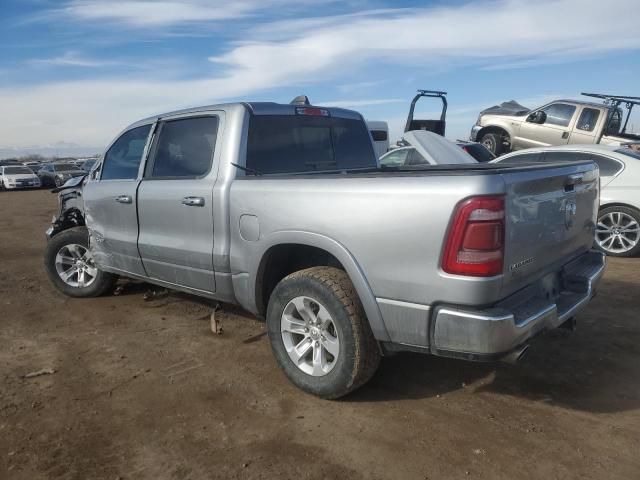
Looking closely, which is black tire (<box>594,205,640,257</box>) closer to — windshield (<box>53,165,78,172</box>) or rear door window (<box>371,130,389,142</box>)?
rear door window (<box>371,130,389,142</box>)

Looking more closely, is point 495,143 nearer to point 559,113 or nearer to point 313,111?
point 559,113

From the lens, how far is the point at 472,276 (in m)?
2.53

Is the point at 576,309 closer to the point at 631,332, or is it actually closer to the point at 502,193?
the point at 502,193

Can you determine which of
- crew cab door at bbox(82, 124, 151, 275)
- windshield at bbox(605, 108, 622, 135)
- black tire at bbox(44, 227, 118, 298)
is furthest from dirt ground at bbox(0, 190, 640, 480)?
windshield at bbox(605, 108, 622, 135)

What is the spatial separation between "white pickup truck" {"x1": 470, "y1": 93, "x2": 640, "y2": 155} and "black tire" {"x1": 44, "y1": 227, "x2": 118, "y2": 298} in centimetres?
1146

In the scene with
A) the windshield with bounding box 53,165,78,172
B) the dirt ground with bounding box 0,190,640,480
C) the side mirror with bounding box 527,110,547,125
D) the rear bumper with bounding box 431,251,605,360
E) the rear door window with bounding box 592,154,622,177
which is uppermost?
the side mirror with bounding box 527,110,547,125

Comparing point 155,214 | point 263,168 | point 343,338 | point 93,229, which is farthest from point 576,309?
point 93,229

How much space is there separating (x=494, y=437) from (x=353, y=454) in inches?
31.3

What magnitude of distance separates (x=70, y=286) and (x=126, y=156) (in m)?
1.83

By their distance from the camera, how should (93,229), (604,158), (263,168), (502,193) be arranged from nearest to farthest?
1. (502,193)
2. (263,168)
3. (93,229)
4. (604,158)

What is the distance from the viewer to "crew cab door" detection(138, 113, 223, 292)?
3.84 metres

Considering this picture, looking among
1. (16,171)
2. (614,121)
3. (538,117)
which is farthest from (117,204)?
(16,171)

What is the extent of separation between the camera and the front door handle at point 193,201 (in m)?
3.79

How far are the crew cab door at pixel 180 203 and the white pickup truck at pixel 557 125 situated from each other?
1142 cm
